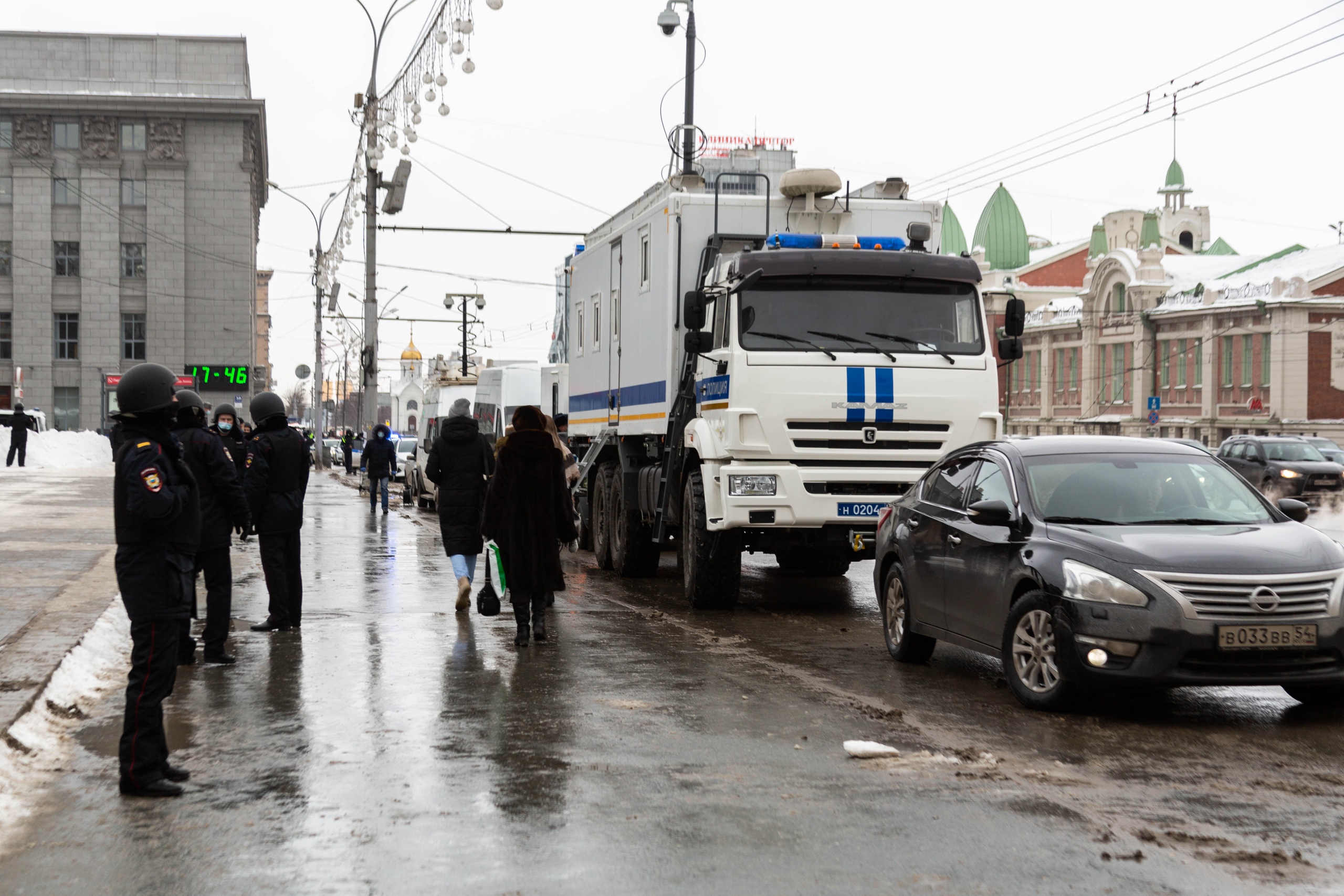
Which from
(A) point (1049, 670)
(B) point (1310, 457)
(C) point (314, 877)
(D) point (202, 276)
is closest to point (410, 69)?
(A) point (1049, 670)

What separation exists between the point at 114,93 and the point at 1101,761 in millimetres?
84013

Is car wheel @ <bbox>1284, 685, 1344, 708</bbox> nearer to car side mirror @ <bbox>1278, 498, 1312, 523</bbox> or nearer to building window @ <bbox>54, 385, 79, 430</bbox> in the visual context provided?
car side mirror @ <bbox>1278, 498, 1312, 523</bbox>

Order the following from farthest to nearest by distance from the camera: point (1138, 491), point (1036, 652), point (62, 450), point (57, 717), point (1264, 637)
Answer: point (62, 450)
point (1138, 491)
point (1036, 652)
point (57, 717)
point (1264, 637)

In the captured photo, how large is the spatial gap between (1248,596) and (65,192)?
276ft

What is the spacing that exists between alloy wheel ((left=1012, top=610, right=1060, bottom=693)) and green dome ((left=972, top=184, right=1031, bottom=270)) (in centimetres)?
9731

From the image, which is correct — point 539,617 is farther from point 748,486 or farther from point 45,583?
point 45,583

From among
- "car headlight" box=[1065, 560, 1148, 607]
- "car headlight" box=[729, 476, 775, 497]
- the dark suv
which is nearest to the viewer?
"car headlight" box=[1065, 560, 1148, 607]

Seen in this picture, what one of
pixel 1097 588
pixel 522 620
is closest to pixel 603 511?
pixel 522 620

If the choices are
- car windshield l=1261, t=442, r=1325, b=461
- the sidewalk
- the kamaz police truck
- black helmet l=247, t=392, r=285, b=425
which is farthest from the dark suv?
black helmet l=247, t=392, r=285, b=425

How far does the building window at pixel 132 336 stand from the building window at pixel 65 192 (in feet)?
22.4

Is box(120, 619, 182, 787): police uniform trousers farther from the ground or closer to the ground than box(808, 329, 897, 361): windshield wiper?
closer to the ground

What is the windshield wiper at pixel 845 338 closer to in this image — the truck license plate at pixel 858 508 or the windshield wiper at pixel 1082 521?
the truck license plate at pixel 858 508

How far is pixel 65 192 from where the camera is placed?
81938mm

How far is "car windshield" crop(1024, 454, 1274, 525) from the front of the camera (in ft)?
28.7
